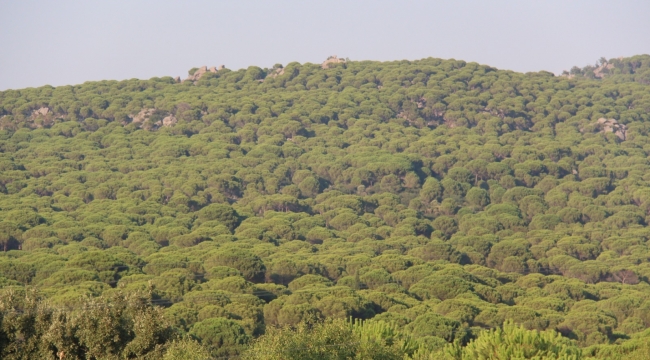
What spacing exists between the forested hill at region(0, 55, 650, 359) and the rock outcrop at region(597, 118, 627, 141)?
0.29 m

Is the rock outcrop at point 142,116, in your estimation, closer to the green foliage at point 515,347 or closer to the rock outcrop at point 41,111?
the rock outcrop at point 41,111

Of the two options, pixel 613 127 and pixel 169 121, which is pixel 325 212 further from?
pixel 613 127

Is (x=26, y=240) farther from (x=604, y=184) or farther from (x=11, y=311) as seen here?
(x=604, y=184)

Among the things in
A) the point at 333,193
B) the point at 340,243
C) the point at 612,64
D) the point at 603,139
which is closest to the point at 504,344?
the point at 340,243

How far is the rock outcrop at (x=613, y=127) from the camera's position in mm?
113562

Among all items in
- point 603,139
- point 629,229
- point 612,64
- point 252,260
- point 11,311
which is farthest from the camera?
point 612,64

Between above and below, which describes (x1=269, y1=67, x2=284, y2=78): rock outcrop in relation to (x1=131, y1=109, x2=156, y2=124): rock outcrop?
above

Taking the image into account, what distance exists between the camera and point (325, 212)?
282 ft

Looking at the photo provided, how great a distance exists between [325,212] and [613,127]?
48.4 m

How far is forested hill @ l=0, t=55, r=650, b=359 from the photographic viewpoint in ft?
136

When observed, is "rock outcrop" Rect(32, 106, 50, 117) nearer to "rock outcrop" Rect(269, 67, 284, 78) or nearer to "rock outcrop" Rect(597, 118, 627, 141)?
"rock outcrop" Rect(269, 67, 284, 78)

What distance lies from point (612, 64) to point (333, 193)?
93.5m

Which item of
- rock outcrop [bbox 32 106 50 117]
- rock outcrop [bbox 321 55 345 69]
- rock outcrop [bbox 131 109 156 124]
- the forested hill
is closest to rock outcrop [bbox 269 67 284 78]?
the forested hill

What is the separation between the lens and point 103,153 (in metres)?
98.6
